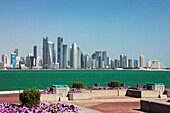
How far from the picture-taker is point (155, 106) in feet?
58.4

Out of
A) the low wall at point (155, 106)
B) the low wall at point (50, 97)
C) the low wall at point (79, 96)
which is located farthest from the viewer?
the low wall at point (79, 96)

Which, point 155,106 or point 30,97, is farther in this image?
point 155,106

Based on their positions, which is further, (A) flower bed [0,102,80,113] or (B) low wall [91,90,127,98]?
(B) low wall [91,90,127,98]

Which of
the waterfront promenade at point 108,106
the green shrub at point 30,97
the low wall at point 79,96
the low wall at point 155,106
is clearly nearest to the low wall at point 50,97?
the low wall at point 79,96

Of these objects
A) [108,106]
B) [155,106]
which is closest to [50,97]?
[108,106]

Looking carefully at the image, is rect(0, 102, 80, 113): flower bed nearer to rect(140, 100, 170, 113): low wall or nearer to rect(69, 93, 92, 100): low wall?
rect(140, 100, 170, 113): low wall

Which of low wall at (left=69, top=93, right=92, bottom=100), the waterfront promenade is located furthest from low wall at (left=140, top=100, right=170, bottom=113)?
low wall at (left=69, top=93, right=92, bottom=100)

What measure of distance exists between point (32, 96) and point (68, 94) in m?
10.8

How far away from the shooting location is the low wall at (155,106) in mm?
16784

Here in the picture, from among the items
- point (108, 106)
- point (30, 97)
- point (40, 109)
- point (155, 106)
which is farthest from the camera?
point (108, 106)

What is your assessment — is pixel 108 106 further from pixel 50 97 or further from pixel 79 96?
pixel 50 97

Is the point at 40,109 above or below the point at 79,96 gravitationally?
above

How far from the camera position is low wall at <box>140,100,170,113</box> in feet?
55.1

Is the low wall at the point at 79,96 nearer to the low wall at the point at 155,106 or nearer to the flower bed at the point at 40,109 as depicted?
the low wall at the point at 155,106
